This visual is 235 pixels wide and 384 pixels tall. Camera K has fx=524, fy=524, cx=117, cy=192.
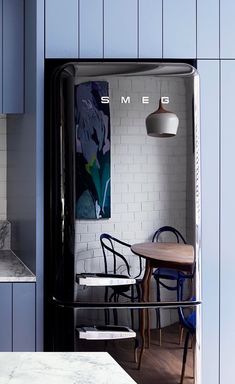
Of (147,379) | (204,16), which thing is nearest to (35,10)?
(204,16)

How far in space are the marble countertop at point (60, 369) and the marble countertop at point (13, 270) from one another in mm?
1145

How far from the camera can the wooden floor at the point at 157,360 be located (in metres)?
2.08

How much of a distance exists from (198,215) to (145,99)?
1.68 ft

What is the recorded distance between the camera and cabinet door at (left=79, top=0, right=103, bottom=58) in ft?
7.41

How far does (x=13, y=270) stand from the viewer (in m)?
2.41

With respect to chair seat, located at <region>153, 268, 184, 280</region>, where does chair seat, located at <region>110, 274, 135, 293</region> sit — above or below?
below

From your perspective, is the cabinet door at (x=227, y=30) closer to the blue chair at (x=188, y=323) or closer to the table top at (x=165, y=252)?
the table top at (x=165, y=252)

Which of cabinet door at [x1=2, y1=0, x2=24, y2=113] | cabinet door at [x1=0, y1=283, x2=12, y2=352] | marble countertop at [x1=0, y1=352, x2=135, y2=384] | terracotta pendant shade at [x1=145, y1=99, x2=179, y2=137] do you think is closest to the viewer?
marble countertop at [x1=0, y1=352, x2=135, y2=384]

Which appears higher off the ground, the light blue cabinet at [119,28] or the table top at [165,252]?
the light blue cabinet at [119,28]

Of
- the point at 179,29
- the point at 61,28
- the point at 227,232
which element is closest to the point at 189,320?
the point at 227,232

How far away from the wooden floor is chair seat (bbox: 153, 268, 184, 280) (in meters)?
0.20

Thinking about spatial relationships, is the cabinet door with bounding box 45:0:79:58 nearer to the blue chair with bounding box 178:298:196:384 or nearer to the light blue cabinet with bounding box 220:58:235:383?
the light blue cabinet with bounding box 220:58:235:383

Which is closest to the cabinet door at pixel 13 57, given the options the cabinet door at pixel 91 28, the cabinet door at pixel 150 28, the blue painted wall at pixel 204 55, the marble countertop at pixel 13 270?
the blue painted wall at pixel 204 55

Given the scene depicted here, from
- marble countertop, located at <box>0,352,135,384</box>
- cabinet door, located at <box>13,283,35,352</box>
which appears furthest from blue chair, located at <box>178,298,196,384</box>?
marble countertop, located at <box>0,352,135,384</box>
